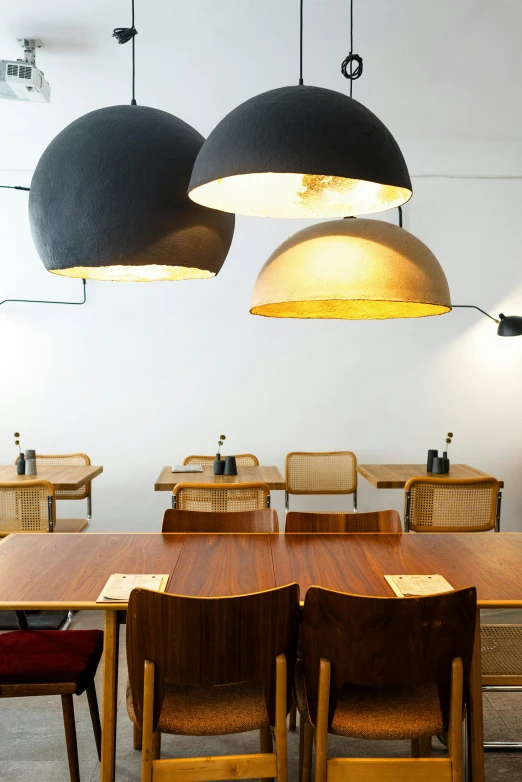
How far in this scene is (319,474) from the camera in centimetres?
525

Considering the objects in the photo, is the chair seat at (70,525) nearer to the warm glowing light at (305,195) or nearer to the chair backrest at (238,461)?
the chair backrest at (238,461)

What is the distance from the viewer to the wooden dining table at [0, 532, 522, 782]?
209 cm

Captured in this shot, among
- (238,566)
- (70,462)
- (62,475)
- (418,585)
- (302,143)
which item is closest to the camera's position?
Result: (302,143)

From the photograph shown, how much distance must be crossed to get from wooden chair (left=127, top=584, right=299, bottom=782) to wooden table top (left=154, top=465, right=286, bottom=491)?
2.32 metres

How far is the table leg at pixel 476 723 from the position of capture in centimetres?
211

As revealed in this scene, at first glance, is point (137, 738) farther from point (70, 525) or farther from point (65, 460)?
point (65, 460)

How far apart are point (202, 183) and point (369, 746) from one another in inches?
89.7

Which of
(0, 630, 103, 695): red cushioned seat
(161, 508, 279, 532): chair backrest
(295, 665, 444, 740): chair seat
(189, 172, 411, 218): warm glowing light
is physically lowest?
(0, 630, 103, 695): red cushioned seat

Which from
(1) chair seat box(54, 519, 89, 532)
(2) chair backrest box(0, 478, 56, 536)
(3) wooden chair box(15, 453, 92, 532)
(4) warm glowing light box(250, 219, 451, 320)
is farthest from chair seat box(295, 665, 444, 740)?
(3) wooden chair box(15, 453, 92, 532)

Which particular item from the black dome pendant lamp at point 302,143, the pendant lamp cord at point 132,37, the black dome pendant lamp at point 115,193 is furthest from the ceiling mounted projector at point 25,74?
the black dome pendant lamp at point 302,143

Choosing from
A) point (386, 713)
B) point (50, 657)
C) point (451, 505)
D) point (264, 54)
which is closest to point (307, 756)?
point (386, 713)

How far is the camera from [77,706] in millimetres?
3096

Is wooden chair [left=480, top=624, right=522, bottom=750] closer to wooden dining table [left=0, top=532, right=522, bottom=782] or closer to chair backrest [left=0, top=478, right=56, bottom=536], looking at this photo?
wooden dining table [left=0, top=532, right=522, bottom=782]

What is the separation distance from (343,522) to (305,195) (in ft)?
5.15
